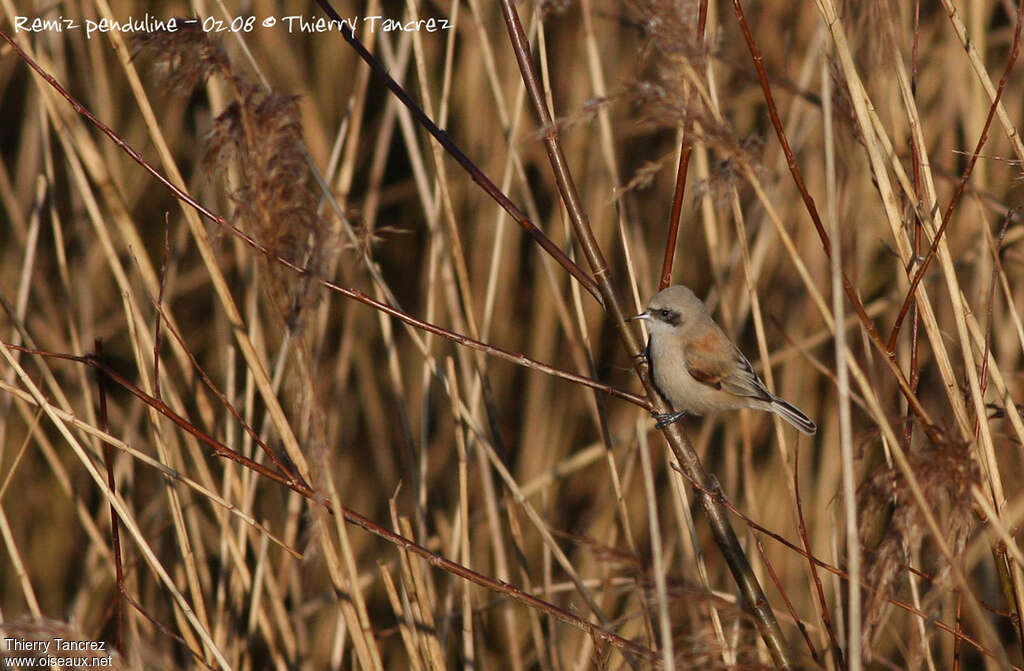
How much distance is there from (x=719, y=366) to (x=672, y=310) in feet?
1.32

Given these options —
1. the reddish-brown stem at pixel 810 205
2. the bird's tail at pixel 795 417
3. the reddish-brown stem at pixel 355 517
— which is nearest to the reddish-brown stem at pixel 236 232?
the reddish-brown stem at pixel 355 517

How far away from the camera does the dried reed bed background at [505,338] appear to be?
57.0 inches

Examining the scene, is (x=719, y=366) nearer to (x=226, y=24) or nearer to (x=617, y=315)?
(x=617, y=315)

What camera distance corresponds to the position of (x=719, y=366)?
8.81 feet

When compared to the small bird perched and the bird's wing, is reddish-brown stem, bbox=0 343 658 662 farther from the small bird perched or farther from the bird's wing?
the bird's wing

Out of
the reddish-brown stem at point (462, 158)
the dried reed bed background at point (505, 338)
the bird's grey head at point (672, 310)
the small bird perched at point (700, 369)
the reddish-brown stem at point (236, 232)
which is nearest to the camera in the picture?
the dried reed bed background at point (505, 338)

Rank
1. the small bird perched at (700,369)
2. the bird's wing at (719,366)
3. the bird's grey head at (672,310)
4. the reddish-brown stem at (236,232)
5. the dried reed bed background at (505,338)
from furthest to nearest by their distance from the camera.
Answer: the bird's wing at (719,366)
the small bird perched at (700,369)
the bird's grey head at (672,310)
the reddish-brown stem at (236,232)
the dried reed bed background at (505,338)

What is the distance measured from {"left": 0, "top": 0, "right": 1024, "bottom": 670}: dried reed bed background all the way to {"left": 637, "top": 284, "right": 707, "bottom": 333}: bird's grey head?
15 cm

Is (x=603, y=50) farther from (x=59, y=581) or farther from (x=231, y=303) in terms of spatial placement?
(x=59, y=581)

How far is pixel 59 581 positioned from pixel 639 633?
2.25 meters

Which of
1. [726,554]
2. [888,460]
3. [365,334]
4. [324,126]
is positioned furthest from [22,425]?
[888,460]

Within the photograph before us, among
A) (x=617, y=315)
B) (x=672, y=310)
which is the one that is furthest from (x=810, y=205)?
(x=672, y=310)

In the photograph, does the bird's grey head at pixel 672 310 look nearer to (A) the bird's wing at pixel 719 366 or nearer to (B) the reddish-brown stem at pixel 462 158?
(A) the bird's wing at pixel 719 366

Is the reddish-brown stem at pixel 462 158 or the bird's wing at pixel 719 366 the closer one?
the reddish-brown stem at pixel 462 158
